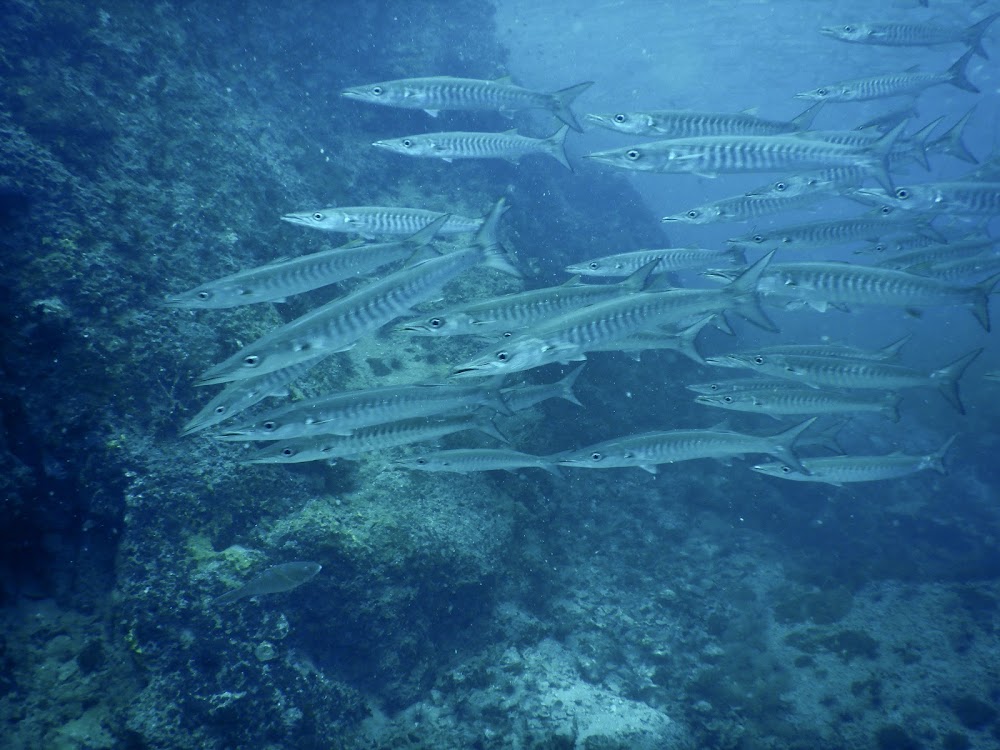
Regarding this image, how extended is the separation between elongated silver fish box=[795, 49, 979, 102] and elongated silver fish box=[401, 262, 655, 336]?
7358 mm

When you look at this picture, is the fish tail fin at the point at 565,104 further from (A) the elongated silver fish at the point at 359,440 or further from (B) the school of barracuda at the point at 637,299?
(A) the elongated silver fish at the point at 359,440

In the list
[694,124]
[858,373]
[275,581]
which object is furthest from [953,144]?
[275,581]

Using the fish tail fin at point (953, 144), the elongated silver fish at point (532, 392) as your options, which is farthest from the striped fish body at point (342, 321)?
the fish tail fin at point (953, 144)

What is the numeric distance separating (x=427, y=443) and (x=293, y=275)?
2.98 meters

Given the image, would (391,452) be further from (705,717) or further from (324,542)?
(705,717)

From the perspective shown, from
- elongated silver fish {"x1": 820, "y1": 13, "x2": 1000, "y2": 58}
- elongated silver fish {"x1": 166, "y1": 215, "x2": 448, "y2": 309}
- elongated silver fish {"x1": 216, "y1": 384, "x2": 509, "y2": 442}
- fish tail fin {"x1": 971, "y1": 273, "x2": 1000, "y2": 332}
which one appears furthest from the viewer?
elongated silver fish {"x1": 820, "y1": 13, "x2": 1000, "y2": 58}

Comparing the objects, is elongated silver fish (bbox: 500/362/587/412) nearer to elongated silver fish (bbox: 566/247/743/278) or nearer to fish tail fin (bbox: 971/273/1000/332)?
elongated silver fish (bbox: 566/247/743/278)

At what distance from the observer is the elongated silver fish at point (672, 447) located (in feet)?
19.6

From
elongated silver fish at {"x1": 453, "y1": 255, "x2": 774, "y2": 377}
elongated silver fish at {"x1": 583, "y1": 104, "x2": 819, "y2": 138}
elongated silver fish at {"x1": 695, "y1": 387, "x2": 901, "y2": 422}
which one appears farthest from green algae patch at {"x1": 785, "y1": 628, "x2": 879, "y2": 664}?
elongated silver fish at {"x1": 583, "y1": 104, "x2": 819, "y2": 138}

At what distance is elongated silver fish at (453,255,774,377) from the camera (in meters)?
4.61

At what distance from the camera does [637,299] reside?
5.13 m

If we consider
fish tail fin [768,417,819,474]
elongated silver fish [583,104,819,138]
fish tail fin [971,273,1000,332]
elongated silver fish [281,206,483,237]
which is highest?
elongated silver fish [583,104,819,138]

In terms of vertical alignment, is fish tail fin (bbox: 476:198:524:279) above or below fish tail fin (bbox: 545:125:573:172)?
below

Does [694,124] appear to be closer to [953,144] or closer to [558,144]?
[558,144]
